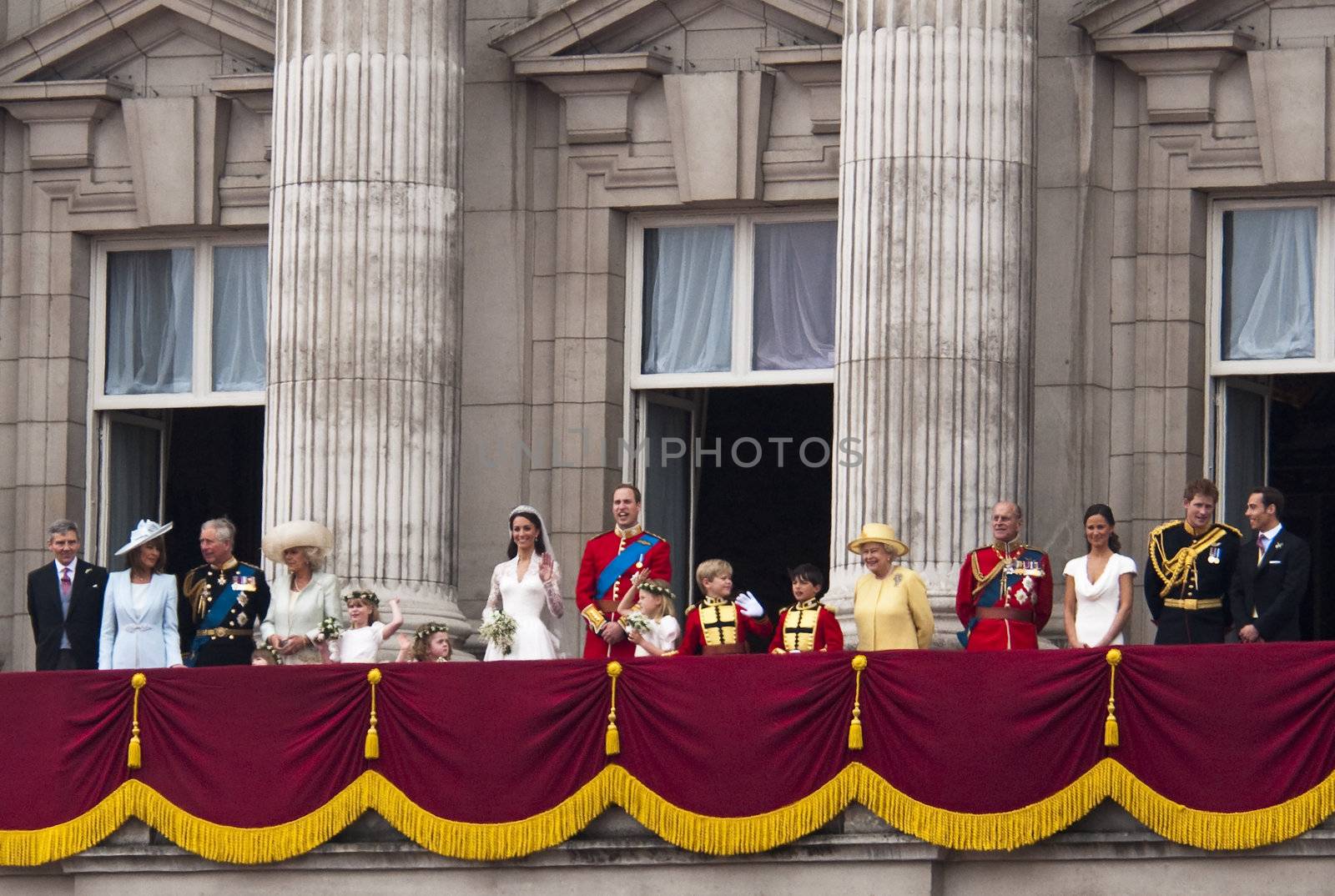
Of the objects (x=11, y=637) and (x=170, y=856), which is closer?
(x=170, y=856)

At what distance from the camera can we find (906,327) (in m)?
23.5

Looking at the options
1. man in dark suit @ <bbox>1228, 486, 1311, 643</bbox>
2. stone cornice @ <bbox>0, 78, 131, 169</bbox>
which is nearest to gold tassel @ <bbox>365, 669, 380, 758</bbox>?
man in dark suit @ <bbox>1228, 486, 1311, 643</bbox>

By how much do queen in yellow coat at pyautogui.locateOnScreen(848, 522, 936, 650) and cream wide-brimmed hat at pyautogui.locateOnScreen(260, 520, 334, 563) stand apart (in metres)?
4.07

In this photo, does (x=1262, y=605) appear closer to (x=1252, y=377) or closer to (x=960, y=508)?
(x=960, y=508)

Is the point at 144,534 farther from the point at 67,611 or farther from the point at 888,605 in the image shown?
the point at 888,605

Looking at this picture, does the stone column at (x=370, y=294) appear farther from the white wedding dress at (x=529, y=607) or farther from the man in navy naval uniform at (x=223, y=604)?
the white wedding dress at (x=529, y=607)

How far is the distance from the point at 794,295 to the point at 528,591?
18.2 feet

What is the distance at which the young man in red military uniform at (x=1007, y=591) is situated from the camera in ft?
69.4

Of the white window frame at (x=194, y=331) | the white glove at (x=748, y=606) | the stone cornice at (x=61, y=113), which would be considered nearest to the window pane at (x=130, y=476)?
the white window frame at (x=194, y=331)

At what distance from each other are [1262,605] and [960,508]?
129 inches

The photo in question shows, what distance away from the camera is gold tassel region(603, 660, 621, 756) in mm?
20423

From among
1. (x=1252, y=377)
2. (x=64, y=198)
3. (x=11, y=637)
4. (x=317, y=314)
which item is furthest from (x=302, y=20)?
(x=1252, y=377)

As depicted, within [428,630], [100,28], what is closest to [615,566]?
[428,630]

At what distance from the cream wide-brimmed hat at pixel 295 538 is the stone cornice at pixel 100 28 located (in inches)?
243
